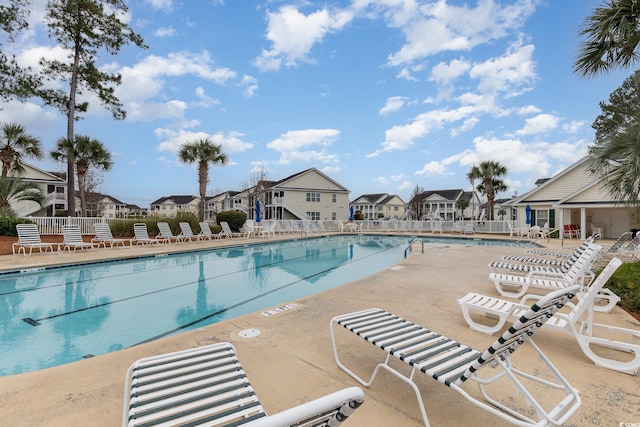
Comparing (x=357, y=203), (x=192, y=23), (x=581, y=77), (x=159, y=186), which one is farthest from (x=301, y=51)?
(x=357, y=203)

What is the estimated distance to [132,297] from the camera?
22.0ft

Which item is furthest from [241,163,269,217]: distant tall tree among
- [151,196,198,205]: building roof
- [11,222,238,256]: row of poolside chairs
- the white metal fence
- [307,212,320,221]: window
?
[151,196,198,205]: building roof

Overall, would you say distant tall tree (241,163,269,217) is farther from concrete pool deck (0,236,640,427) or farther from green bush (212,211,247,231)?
concrete pool deck (0,236,640,427)

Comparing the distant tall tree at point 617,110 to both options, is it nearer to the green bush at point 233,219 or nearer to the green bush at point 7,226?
the green bush at point 233,219

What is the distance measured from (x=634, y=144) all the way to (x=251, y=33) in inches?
616

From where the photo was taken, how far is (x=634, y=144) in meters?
6.40

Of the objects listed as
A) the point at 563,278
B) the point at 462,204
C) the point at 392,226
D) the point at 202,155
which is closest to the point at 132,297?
the point at 563,278

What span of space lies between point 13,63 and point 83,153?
495cm

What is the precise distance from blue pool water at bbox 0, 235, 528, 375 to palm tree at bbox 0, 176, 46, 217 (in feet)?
28.2

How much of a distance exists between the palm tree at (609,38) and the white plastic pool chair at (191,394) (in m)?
9.48

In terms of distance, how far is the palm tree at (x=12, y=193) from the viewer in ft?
46.5

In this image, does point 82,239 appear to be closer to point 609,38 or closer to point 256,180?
point 609,38

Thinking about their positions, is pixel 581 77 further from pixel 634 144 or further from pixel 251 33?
pixel 251 33

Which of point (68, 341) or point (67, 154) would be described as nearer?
point (68, 341)
